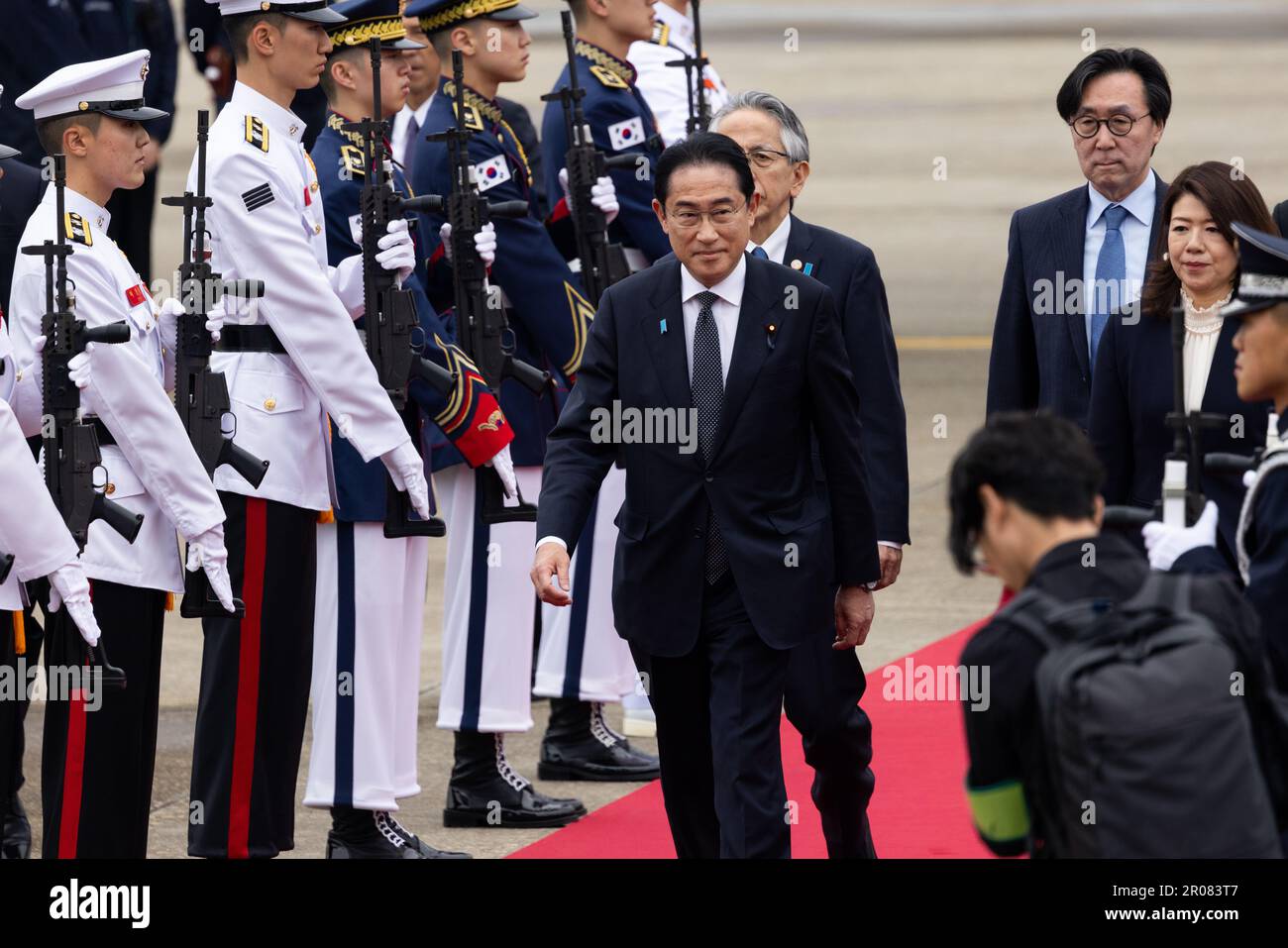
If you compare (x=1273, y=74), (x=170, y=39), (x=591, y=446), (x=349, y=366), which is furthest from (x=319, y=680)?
(x=1273, y=74)

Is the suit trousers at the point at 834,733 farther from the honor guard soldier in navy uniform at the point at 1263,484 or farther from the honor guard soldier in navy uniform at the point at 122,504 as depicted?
the honor guard soldier in navy uniform at the point at 122,504

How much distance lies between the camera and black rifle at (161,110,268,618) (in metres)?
5.07

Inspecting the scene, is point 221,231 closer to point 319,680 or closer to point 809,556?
point 319,680

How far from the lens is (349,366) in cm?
529

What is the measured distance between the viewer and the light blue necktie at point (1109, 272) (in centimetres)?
542

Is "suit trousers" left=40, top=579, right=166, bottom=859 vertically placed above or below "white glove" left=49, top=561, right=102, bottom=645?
below

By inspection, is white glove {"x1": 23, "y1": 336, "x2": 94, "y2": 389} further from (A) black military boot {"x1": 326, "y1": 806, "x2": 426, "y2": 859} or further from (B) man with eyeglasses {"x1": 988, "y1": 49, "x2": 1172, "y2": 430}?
(B) man with eyeglasses {"x1": 988, "y1": 49, "x2": 1172, "y2": 430}

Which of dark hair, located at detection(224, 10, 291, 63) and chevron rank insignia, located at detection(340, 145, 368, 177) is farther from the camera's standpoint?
chevron rank insignia, located at detection(340, 145, 368, 177)

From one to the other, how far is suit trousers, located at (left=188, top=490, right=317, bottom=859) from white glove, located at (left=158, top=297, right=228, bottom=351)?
0.38m

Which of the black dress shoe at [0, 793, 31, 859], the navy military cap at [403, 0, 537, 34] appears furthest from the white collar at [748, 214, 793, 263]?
the black dress shoe at [0, 793, 31, 859]

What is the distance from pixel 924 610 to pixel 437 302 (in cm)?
275

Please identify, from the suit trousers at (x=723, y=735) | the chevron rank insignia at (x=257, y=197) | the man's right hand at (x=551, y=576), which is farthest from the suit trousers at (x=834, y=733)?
the chevron rank insignia at (x=257, y=197)

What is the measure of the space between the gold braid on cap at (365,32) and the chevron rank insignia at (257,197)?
0.63m

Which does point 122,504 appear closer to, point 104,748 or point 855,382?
point 104,748
